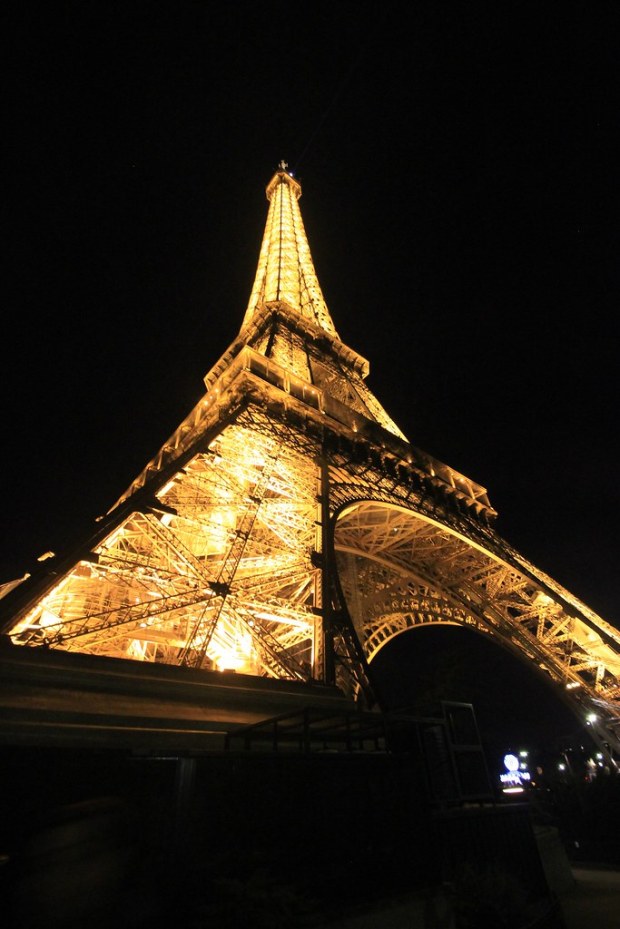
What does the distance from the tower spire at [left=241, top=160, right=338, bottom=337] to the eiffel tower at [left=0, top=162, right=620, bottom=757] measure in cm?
394

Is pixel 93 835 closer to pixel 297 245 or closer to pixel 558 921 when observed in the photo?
pixel 558 921

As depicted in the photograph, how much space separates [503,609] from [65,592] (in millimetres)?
17237

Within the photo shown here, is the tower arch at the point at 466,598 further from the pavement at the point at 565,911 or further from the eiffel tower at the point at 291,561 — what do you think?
the pavement at the point at 565,911

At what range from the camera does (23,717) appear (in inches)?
238

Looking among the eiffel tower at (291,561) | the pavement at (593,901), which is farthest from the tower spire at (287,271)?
the pavement at (593,901)

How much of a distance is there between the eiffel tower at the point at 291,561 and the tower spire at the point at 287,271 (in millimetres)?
3941

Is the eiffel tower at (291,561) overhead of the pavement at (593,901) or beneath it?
overhead

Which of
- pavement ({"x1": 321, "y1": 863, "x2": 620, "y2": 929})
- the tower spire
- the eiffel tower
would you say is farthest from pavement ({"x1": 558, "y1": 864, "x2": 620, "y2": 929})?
the tower spire

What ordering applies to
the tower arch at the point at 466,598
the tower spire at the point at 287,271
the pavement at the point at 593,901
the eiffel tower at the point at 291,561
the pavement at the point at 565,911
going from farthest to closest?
1. the tower spire at the point at 287,271
2. the tower arch at the point at 466,598
3. the eiffel tower at the point at 291,561
4. the pavement at the point at 593,901
5. the pavement at the point at 565,911

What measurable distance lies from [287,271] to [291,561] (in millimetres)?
29133

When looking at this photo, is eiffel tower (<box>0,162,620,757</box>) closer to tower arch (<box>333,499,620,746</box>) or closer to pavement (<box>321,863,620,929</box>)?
tower arch (<box>333,499,620,746</box>)

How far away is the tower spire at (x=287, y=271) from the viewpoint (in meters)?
32.4

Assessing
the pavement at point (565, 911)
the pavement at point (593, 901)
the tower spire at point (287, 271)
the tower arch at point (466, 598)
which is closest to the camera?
the pavement at point (565, 911)

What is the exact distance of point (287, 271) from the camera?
3556 cm
